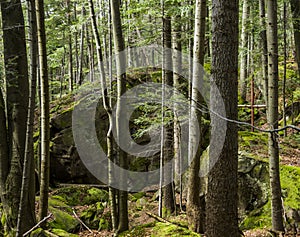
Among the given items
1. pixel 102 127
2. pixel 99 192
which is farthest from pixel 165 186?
Answer: pixel 102 127

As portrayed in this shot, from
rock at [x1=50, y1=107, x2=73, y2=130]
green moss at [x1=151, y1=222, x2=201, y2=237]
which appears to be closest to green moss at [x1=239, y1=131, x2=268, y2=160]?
green moss at [x1=151, y1=222, x2=201, y2=237]

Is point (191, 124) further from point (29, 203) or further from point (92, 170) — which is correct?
point (92, 170)

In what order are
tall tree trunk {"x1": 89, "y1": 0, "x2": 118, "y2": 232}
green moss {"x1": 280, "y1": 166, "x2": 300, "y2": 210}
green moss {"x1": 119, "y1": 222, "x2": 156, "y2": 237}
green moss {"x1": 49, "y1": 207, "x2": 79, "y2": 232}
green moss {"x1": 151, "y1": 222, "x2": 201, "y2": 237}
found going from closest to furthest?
1. green moss {"x1": 151, "y1": 222, "x2": 201, "y2": 237}
2. green moss {"x1": 119, "y1": 222, "x2": 156, "y2": 237}
3. tall tree trunk {"x1": 89, "y1": 0, "x2": 118, "y2": 232}
4. green moss {"x1": 280, "y1": 166, "x2": 300, "y2": 210}
5. green moss {"x1": 49, "y1": 207, "x2": 79, "y2": 232}

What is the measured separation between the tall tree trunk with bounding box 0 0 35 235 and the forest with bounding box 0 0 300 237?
0.02m

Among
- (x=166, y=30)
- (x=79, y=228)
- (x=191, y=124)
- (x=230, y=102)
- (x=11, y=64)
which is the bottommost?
(x=79, y=228)

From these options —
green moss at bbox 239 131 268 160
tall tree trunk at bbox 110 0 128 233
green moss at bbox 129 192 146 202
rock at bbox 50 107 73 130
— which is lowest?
green moss at bbox 129 192 146 202

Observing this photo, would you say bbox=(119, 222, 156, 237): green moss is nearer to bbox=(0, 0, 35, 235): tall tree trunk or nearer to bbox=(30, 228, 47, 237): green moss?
bbox=(30, 228, 47, 237): green moss

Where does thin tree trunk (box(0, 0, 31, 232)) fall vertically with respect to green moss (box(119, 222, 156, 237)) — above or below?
above

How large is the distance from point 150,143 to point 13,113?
22.3 feet

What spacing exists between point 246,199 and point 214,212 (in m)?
4.05

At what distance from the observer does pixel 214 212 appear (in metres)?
3.58

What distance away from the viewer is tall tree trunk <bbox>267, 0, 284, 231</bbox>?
512 centimetres

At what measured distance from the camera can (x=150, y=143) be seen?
1203cm

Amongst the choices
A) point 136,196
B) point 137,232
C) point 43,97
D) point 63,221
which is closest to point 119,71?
point 43,97
